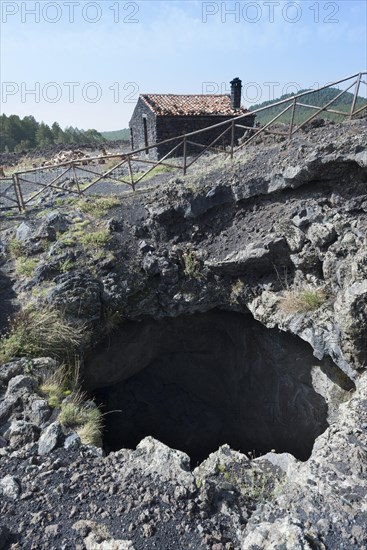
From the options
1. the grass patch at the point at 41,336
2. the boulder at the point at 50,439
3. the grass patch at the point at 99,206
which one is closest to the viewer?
the boulder at the point at 50,439

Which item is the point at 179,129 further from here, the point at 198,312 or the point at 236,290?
the point at 236,290

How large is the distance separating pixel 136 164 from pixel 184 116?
3488 mm

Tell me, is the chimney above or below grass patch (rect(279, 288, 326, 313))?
above

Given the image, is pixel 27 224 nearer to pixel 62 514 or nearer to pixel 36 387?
pixel 36 387

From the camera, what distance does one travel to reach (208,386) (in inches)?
516

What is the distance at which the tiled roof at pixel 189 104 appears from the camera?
63.5 feet

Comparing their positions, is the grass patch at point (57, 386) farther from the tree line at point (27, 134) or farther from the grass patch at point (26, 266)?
the tree line at point (27, 134)

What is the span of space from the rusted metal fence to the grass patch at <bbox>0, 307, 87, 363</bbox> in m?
5.10

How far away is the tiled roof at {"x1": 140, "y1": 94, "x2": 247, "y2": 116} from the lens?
63.5 ft

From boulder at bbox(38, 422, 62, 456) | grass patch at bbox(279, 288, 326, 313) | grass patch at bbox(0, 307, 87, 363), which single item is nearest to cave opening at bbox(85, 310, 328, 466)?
grass patch at bbox(279, 288, 326, 313)

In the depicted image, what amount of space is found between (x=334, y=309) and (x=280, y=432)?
4.62m

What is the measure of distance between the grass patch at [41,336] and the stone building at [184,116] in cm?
1251

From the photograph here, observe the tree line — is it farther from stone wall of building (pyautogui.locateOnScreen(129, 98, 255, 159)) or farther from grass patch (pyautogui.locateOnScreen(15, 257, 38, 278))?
grass patch (pyautogui.locateOnScreen(15, 257, 38, 278))

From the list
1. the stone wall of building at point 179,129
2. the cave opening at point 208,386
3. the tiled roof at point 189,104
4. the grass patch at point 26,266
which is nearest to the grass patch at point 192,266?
the cave opening at point 208,386
